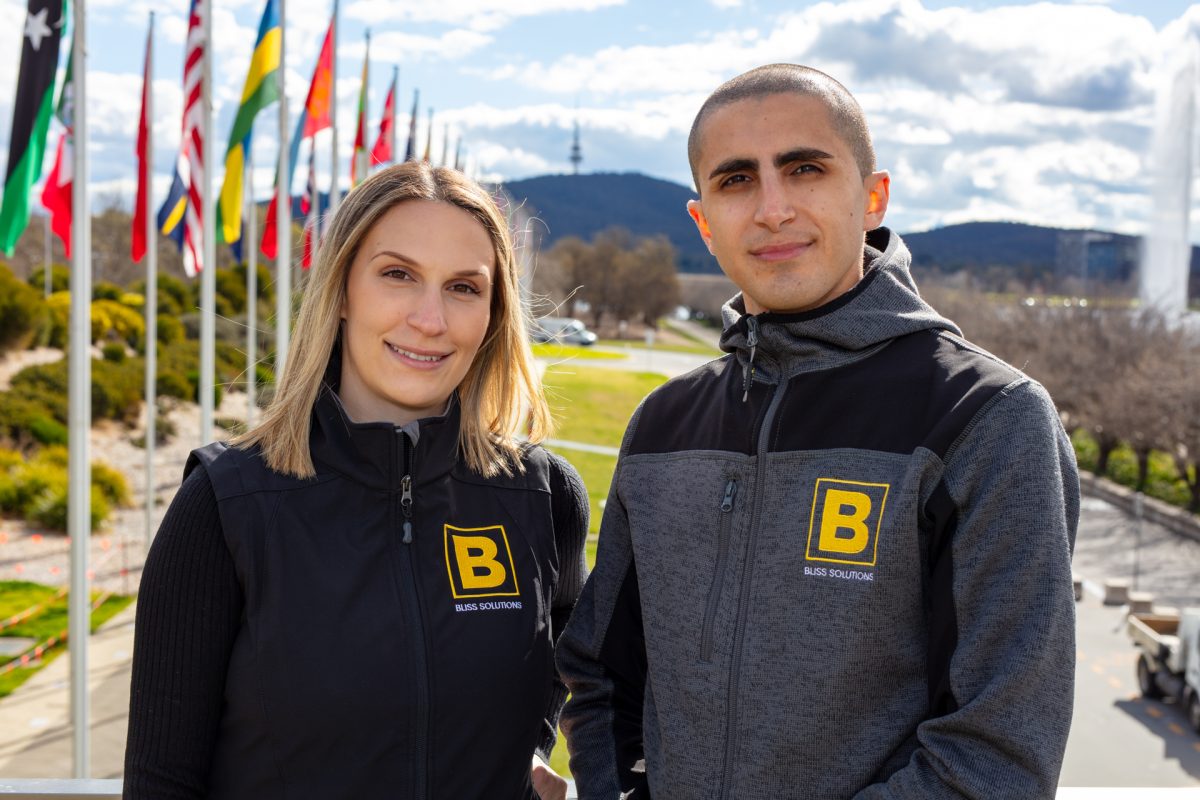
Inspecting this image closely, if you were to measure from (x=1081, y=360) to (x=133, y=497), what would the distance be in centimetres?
2904

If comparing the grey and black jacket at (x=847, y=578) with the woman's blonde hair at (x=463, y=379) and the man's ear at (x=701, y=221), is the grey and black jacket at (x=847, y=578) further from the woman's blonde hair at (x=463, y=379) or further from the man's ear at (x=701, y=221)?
the woman's blonde hair at (x=463, y=379)

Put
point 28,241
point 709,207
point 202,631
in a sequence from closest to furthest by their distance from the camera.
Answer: point 202,631 < point 709,207 < point 28,241

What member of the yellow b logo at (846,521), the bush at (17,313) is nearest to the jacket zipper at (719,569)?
the yellow b logo at (846,521)

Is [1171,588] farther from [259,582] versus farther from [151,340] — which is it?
[259,582]

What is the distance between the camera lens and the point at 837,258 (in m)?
2.52

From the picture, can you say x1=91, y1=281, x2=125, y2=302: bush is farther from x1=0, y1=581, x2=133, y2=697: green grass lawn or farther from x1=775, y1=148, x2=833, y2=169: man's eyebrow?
x1=775, y1=148, x2=833, y2=169: man's eyebrow

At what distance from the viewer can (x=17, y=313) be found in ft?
88.1

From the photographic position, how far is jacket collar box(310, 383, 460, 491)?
2637 mm

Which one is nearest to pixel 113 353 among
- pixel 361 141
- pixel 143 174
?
pixel 361 141

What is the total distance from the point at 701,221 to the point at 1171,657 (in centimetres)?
1778

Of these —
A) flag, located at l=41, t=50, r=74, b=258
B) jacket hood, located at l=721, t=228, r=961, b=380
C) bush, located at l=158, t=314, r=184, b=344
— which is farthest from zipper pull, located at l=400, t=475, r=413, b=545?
bush, located at l=158, t=314, r=184, b=344

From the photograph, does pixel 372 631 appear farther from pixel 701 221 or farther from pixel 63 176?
pixel 63 176

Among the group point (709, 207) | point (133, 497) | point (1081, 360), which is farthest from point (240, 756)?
point (1081, 360)

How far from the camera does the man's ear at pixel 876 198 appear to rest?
8.55 ft
